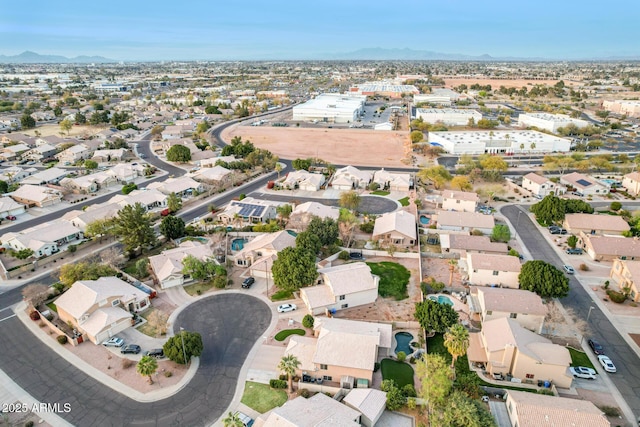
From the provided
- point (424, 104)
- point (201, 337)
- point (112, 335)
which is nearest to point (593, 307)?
point (201, 337)

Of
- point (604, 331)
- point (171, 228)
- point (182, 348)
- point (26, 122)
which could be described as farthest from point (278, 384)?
point (26, 122)

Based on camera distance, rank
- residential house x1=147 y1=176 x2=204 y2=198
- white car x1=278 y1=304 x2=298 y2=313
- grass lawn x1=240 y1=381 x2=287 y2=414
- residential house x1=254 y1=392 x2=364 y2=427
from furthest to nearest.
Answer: residential house x1=147 y1=176 x2=204 y2=198, white car x1=278 y1=304 x2=298 y2=313, grass lawn x1=240 y1=381 x2=287 y2=414, residential house x1=254 y1=392 x2=364 y2=427

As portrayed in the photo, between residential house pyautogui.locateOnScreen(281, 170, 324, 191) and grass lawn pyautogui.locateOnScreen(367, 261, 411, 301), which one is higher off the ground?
residential house pyautogui.locateOnScreen(281, 170, 324, 191)

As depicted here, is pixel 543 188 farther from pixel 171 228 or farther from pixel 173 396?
pixel 173 396

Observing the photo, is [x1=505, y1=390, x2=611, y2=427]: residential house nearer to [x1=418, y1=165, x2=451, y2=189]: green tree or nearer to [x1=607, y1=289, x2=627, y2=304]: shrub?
[x1=607, y1=289, x2=627, y2=304]: shrub

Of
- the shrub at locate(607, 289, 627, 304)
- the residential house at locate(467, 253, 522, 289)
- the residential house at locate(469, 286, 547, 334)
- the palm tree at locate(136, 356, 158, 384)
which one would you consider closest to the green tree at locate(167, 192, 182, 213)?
the palm tree at locate(136, 356, 158, 384)

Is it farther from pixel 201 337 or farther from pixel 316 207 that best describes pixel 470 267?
pixel 201 337

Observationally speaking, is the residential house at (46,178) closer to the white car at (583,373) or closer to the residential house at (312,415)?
the residential house at (312,415)
